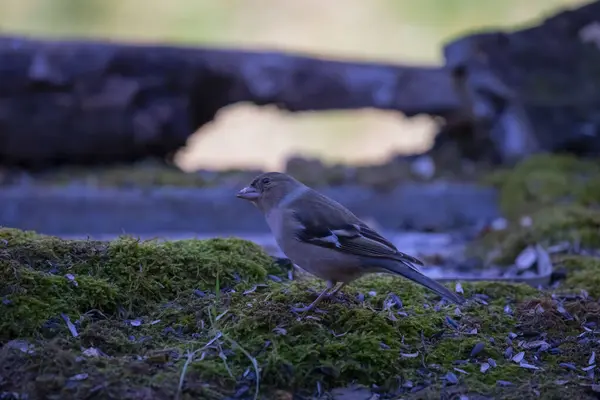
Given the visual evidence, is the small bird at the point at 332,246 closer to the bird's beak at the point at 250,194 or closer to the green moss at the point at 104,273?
the bird's beak at the point at 250,194

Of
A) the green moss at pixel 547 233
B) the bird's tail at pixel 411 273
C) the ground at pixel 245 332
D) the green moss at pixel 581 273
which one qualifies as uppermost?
the bird's tail at pixel 411 273

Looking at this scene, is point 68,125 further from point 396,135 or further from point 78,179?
point 396,135

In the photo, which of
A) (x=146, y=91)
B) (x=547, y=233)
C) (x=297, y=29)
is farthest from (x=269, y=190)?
(x=297, y=29)

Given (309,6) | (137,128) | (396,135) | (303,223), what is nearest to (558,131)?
(137,128)

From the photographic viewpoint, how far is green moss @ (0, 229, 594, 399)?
7.79 ft

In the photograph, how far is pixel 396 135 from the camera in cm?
1227

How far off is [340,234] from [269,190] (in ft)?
1.30

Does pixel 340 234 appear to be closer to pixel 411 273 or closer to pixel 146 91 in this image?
pixel 411 273

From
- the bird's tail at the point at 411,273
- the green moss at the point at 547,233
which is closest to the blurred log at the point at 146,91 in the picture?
the green moss at the point at 547,233

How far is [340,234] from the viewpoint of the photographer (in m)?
2.96

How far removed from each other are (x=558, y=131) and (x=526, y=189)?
3.04ft

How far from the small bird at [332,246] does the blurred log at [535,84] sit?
3839 millimetres

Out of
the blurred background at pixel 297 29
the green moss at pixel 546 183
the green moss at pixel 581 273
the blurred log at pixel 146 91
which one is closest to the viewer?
the green moss at pixel 581 273

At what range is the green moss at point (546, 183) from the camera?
5.67 meters
